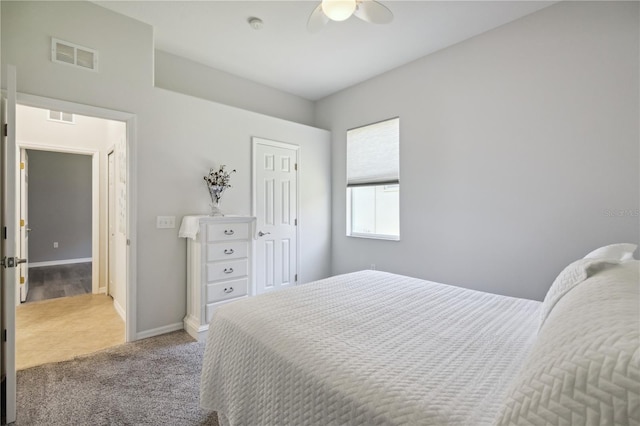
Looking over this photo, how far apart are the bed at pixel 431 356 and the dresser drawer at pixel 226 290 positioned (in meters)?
1.28

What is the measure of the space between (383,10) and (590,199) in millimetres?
2147

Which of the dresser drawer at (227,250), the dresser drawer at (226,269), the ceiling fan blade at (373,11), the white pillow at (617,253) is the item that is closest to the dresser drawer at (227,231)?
the dresser drawer at (227,250)

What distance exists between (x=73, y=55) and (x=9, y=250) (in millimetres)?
Result: 1726

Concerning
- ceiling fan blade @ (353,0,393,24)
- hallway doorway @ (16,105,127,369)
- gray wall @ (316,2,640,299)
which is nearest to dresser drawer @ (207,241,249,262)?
hallway doorway @ (16,105,127,369)

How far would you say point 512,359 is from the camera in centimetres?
106

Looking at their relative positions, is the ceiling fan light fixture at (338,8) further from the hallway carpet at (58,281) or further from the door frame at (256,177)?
the hallway carpet at (58,281)

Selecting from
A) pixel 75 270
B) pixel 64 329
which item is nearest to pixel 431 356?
pixel 64 329

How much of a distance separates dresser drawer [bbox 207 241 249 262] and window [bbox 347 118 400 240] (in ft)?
5.51

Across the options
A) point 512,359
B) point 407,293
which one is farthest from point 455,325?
point 407,293

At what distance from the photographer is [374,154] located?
3.85 metres

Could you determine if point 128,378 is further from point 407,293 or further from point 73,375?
point 407,293

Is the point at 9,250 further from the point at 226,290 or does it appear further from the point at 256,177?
the point at 256,177

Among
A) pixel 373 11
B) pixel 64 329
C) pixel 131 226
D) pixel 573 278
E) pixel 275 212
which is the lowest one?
pixel 64 329

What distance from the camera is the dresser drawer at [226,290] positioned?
280 cm
